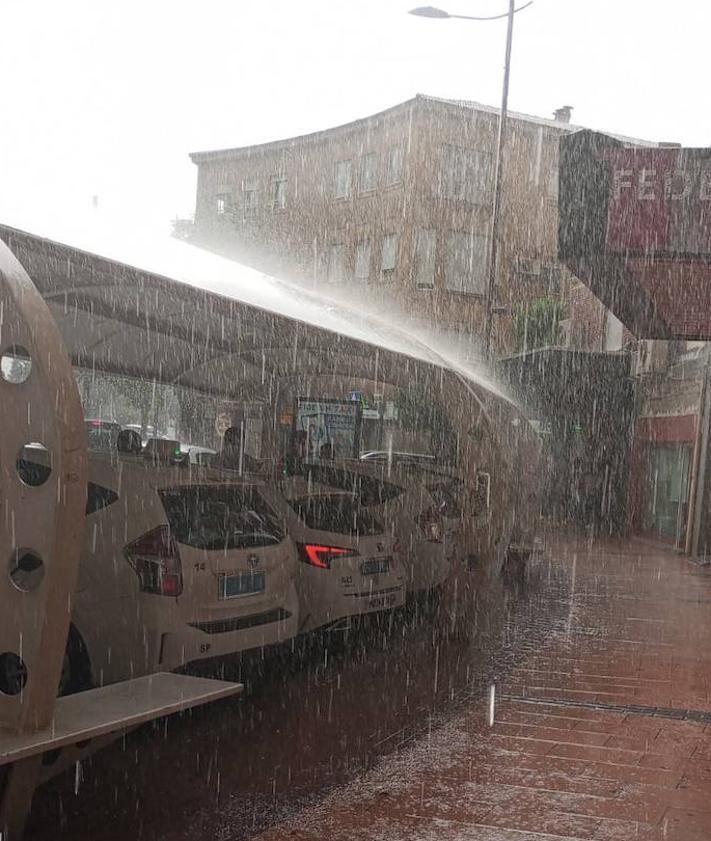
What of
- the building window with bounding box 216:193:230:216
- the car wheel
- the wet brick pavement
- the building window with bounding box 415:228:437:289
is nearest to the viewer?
the wet brick pavement

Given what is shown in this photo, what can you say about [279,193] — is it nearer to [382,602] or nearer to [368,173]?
[368,173]

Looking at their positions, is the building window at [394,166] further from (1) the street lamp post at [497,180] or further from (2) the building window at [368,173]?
(1) the street lamp post at [497,180]

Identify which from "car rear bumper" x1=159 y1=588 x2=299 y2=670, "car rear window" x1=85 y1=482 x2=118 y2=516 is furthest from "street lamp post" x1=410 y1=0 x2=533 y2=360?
"car rear window" x1=85 y1=482 x2=118 y2=516

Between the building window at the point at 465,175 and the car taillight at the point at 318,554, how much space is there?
3074 cm

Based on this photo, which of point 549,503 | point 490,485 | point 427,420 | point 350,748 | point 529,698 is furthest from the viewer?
point 427,420

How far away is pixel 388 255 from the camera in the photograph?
3878 cm

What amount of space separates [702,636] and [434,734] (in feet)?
16.7

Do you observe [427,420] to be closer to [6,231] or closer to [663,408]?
[663,408]

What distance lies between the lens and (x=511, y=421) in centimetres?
1958

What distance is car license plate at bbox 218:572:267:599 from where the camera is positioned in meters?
6.83

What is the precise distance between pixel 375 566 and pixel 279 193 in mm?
37143

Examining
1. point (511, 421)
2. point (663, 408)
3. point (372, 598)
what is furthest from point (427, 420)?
point (372, 598)

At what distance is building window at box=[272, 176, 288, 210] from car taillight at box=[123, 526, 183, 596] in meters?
38.7

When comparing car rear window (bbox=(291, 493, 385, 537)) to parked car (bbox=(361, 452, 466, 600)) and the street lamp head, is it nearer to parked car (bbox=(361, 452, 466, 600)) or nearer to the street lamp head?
parked car (bbox=(361, 452, 466, 600))
